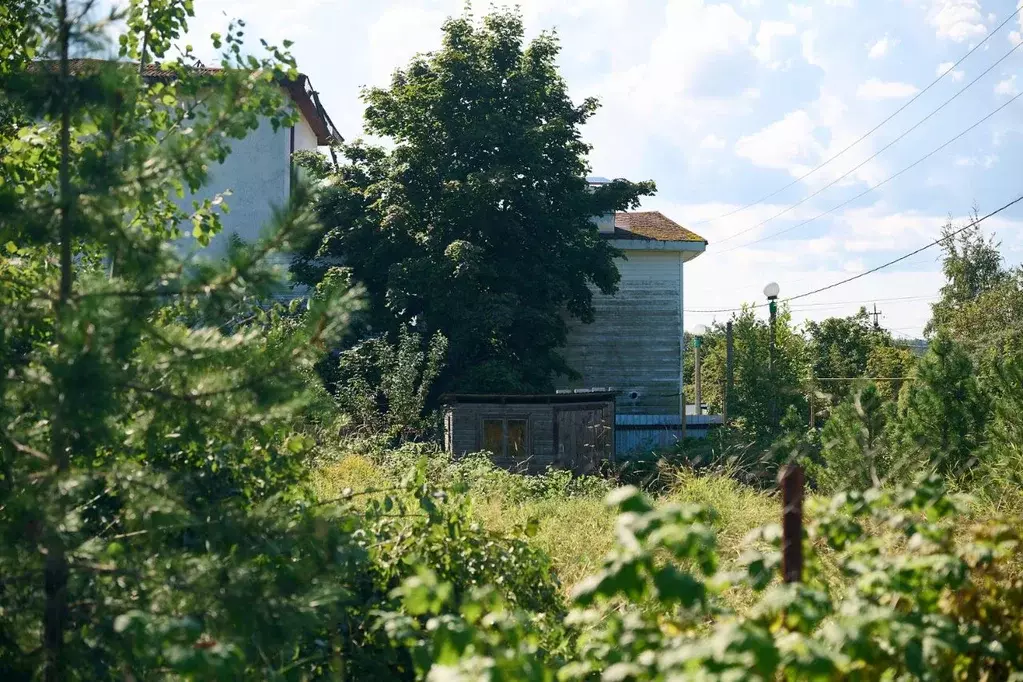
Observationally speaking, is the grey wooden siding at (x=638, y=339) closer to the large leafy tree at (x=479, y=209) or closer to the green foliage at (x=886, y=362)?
the large leafy tree at (x=479, y=209)

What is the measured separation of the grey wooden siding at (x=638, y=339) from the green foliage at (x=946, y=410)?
12.4 m

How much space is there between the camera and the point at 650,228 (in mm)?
27391

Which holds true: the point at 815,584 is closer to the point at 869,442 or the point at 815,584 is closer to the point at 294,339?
the point at 294,339

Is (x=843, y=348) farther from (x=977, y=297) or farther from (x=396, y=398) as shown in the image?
(x=396, y=398)

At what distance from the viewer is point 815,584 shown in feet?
13.3

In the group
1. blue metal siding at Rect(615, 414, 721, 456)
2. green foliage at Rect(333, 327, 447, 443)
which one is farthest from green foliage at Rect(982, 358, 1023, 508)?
blue metal siding at Rect(615, 414, 721, 456)

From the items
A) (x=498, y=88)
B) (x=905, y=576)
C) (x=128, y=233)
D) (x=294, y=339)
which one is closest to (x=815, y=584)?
(x=905, y=576)

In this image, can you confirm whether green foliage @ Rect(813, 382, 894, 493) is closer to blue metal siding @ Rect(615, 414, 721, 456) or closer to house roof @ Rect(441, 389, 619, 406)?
house roof @ Rect(441, 389, 619, 406)

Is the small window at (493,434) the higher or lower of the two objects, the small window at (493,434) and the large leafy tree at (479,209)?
the lower

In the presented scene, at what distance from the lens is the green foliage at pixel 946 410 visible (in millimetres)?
13070

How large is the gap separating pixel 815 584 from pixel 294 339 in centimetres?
217

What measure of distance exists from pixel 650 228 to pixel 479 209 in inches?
299

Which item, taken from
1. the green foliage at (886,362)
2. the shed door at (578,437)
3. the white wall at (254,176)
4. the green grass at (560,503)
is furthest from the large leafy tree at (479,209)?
the green foliage at (886,362)

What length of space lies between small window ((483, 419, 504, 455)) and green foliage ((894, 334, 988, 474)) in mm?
6517
